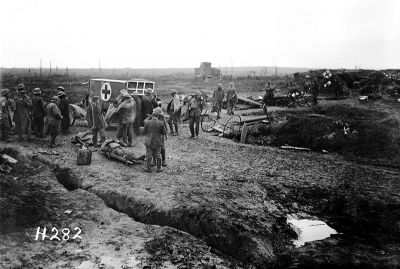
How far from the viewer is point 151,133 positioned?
8352mm

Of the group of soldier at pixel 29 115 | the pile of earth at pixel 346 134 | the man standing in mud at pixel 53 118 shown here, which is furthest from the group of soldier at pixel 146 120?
the pile of earth at pixel 346 134

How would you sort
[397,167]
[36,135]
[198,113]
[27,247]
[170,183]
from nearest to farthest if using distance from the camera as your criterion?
[27,247] < [170,183] < [397,167] < [36,135] < [198,113]

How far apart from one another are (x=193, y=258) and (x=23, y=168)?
17.8 feet

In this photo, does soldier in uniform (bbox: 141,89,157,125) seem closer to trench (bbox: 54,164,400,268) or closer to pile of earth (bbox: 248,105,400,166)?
pile of earth (bbox: 248,105,400,166)

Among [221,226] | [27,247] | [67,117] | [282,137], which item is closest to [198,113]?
[282,137]

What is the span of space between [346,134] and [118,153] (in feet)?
25.8

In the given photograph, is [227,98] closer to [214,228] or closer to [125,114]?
[125,114]

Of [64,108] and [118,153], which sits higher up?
[64,108]

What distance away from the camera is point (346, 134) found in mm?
12422

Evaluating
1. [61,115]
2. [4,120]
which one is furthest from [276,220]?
[4,120]

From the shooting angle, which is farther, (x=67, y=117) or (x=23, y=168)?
(x=67, y=117)

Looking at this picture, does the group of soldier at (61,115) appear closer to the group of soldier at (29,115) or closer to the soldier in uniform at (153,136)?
the group of soldier at (29,115)

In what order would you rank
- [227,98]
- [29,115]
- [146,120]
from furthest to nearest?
[227,98] → [29,115] → [146,120]

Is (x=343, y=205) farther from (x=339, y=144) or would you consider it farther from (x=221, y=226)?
(x=339, y=144)
